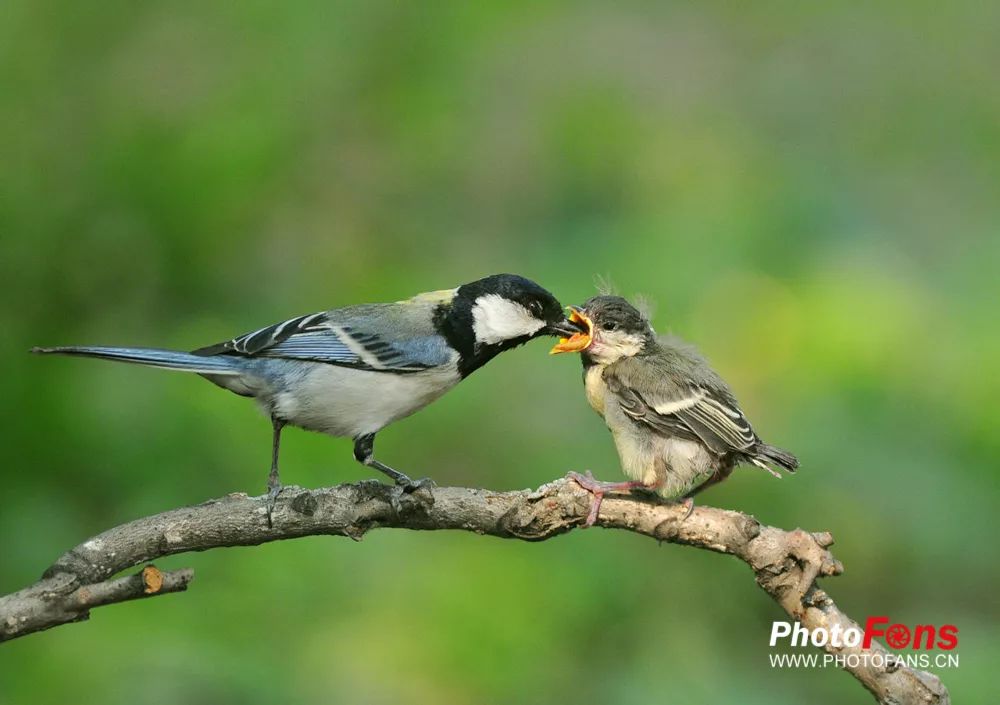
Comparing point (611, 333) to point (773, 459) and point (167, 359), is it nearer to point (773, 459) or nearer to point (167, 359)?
point (773, 459)

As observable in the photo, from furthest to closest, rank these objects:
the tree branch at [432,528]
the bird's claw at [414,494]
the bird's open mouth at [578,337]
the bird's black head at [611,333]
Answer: the bird's black head at [611,333] < the bird's open mouth at [578,337] < the bird's claw at [414,494] < the tree branch at [432,528]

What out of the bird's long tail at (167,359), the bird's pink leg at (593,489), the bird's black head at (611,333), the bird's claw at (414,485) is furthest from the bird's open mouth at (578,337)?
the bird's long tail at (167,359)

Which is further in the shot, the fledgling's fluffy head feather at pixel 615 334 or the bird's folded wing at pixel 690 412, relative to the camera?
the fledgling's fluffy head feather at pixel 615 334

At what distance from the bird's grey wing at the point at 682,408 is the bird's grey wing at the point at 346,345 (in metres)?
0.64

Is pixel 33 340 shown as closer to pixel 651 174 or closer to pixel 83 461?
pixel 83 461

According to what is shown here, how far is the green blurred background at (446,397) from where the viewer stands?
479cm

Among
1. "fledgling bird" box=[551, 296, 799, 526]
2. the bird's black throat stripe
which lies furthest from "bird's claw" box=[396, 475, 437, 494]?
the bird's black throat stripe

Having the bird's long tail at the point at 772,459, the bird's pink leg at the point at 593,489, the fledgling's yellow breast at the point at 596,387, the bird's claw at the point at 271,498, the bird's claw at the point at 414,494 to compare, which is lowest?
the bird's claw at the point at 271,498

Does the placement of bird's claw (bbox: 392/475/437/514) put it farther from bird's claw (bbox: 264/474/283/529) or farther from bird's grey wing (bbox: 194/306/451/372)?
bird's grey wing (bbox: 194/306/451/372)

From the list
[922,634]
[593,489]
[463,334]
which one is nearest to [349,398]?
[463,334]

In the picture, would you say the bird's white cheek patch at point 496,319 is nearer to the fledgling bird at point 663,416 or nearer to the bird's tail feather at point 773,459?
the fledgling bird at point 663,416

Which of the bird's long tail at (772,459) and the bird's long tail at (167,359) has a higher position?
the bird's long tail at (772,459)

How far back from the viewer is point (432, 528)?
10.7 ft

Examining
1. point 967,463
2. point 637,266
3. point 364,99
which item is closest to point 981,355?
point 967,463
